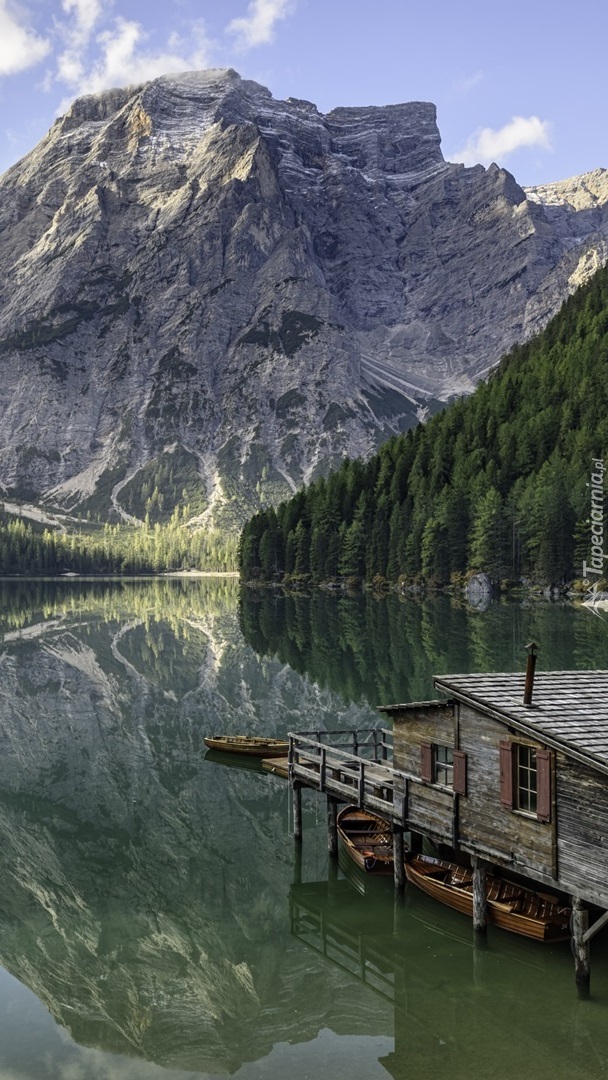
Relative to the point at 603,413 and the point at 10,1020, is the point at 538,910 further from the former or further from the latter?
the point at 603,413

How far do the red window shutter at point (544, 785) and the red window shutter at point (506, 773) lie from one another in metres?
1.15

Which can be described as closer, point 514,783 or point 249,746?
point 514,783

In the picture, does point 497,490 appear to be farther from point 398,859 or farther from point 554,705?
point 554,705

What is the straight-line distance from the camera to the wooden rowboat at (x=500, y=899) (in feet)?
80.0

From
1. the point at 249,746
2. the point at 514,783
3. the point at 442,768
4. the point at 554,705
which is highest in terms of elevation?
the point at 554,705

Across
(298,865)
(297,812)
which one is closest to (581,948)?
(298,865)

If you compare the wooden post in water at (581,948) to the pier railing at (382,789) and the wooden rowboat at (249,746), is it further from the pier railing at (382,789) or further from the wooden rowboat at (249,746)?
the wooden rowboat at (249,746)

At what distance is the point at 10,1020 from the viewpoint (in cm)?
2233

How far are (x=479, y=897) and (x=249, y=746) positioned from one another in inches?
942

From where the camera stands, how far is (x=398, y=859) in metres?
28.9

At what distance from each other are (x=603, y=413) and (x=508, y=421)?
2271 cm

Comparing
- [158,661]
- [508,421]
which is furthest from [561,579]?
[158,661]

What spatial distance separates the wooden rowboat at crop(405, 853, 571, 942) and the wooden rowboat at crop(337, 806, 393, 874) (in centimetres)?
141

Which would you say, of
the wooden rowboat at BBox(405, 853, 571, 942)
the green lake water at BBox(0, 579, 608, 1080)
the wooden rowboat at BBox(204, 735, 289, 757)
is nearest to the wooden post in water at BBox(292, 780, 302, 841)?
the green lake water at BBox(0, 579, 608, 1080)
